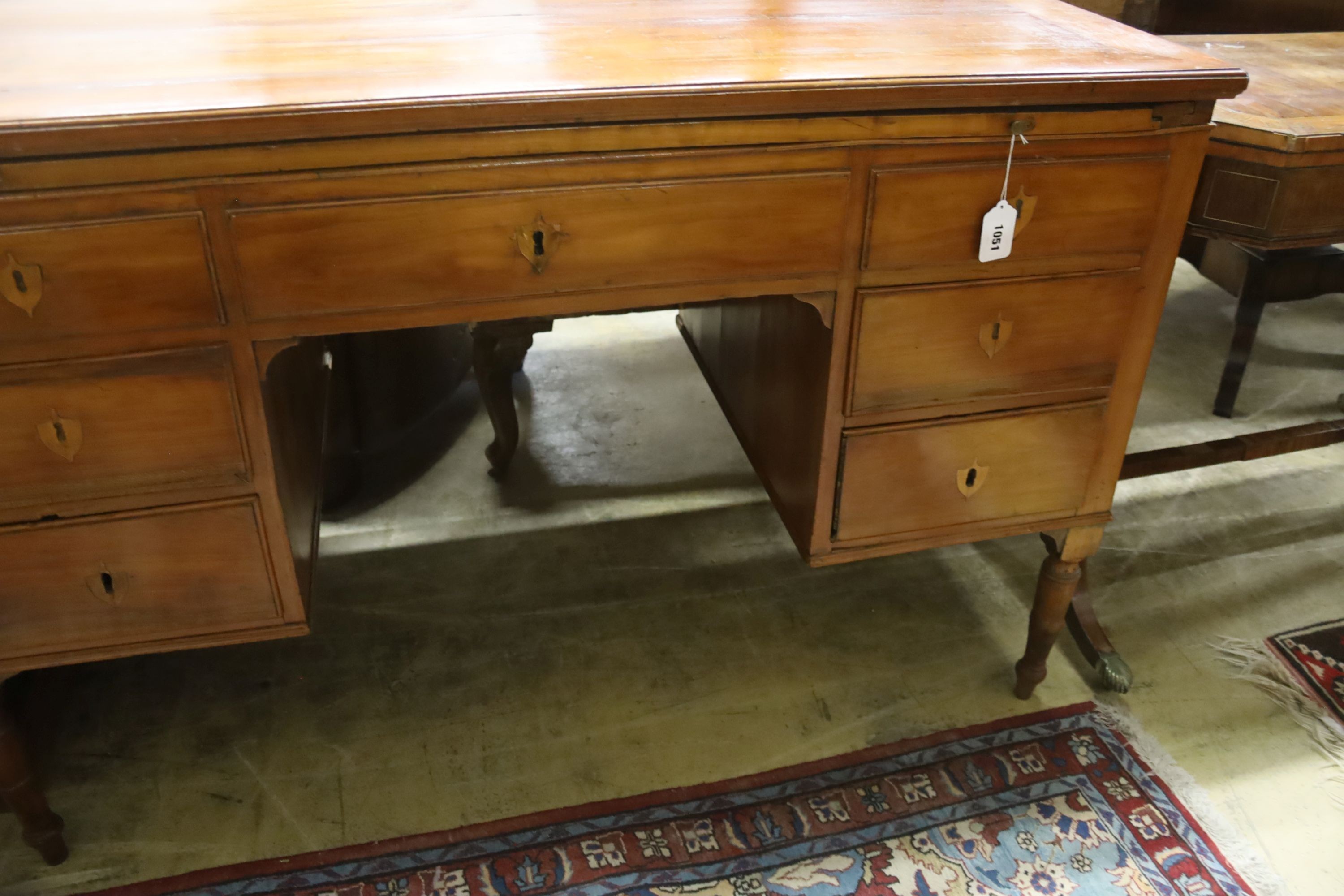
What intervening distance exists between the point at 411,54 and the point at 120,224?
0.36 metres

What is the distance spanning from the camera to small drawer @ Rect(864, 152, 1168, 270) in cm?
117

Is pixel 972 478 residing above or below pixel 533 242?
below

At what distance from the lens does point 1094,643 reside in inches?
66.9

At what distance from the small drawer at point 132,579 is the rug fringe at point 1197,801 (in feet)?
4.11

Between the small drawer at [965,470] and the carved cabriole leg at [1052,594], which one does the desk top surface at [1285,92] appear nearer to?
the small drawer at [965,470]

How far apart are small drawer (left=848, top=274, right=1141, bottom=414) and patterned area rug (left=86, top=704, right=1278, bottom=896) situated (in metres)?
0.57

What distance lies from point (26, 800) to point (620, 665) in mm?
838

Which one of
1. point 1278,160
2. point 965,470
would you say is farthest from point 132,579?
point 1278,160

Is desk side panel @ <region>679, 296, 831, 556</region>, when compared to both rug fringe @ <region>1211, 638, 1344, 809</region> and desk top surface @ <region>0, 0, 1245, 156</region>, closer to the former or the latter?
desk top surface @ <region>0, 0, 1245, 156</region>

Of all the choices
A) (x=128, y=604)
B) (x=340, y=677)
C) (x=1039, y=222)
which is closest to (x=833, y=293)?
(x=1039, y=222)

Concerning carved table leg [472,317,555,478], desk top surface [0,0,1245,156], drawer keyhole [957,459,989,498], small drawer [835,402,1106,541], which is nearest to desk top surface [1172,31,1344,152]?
desk top surface [0,0,1245,156]

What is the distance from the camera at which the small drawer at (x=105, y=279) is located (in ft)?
3.27

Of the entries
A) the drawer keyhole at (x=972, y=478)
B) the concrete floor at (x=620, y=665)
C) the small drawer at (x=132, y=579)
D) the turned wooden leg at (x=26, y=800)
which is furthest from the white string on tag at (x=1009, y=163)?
the turned wooden leg at (x=26, y=800)

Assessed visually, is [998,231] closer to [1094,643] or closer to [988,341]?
[988,341]
